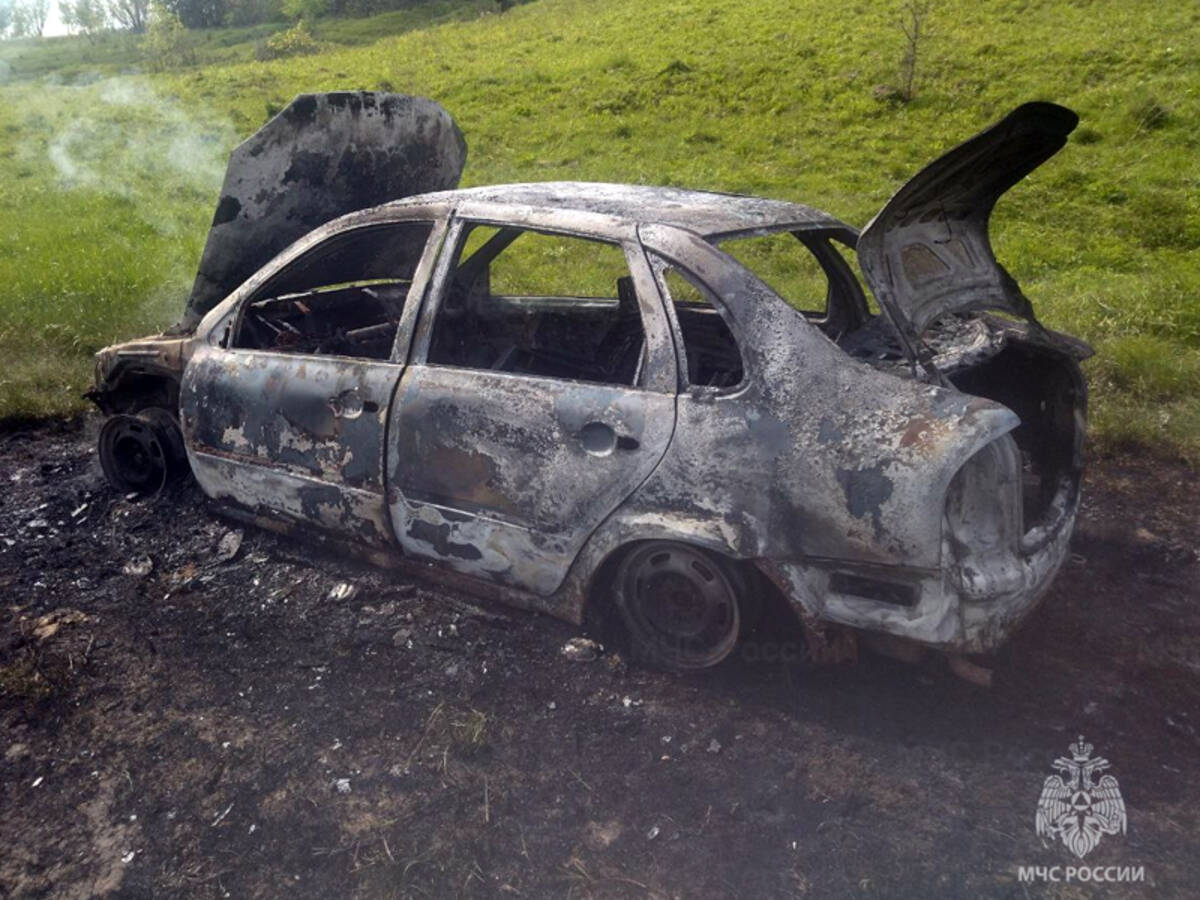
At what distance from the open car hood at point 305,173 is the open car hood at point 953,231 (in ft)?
9.44

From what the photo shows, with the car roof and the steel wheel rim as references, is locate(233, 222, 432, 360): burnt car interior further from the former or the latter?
the steel wheel rim

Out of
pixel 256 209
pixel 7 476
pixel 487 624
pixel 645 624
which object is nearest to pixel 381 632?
pixel 487 624

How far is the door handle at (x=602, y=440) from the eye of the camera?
3137 millimetres

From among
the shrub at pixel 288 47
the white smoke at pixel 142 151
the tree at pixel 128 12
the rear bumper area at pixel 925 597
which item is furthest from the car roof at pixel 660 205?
the tree at pixel 128 12

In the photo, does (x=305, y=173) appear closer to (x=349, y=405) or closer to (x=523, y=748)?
(x=349, y=405)

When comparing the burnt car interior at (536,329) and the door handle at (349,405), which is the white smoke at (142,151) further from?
the door handle at (349,405)

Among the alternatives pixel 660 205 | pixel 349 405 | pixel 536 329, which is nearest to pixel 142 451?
pixel 349 405

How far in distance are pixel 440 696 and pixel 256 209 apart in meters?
2.89

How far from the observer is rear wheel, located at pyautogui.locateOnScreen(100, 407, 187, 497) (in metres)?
4.80

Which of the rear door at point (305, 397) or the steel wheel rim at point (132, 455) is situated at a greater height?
the rear door at point (305, 397)

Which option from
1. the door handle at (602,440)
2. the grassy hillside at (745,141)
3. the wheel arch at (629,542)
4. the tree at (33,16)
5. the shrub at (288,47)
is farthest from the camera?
the tree at (33,16)

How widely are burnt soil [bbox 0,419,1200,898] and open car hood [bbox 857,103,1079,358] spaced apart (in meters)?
1.19

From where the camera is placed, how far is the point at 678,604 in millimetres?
3309

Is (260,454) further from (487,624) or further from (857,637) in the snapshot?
(857,637)
